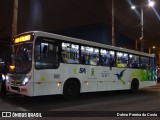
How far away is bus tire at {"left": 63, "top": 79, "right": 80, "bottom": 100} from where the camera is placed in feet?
45.3

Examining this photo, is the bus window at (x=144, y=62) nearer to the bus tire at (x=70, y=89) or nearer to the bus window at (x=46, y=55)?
the bus tire at (x=70, y=89)

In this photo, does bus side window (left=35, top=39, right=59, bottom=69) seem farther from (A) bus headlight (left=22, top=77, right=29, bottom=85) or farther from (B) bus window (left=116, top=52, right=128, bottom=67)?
(B) bus window (left=116, top=52, right=128, bottom=67)

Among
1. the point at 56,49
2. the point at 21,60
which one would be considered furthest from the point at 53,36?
the point at 21,60

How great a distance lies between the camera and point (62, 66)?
13.5 m

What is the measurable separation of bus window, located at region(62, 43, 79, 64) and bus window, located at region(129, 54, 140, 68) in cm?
569

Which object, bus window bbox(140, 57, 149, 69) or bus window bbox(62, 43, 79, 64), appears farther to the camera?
bus window bbox(140, 57, 149, 69)

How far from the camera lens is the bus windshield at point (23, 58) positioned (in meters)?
12.3

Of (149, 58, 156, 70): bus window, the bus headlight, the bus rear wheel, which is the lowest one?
the bus rear wheel

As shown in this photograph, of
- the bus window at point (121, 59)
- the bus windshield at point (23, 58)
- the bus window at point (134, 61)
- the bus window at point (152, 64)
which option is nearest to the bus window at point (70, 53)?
the bus windshield at point (23, 58)

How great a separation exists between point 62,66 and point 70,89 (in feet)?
4.25

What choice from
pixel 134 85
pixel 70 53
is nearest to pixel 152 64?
pixel 134 85

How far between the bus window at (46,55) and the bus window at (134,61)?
7275 mm

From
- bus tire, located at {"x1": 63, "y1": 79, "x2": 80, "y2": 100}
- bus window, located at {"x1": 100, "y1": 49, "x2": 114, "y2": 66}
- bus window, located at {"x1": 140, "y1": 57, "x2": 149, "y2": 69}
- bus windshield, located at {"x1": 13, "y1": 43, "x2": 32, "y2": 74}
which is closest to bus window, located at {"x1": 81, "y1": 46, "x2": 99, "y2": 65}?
bus window, located at {"x1": 100, "y1": 49, "x2": 114, "y2": 66}

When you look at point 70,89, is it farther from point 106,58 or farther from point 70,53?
point 106,58
